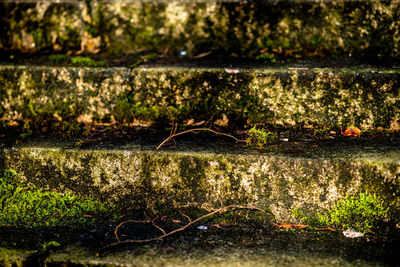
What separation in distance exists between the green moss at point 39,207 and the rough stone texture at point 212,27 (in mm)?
1246

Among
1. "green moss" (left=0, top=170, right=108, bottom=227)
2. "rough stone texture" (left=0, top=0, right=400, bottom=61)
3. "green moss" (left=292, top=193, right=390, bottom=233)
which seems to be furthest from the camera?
"rough stone texture" (left=0, top=0, right=400, bottom=61)

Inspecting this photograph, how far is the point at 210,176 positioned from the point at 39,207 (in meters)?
1.09

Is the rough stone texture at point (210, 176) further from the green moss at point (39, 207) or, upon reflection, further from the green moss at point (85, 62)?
the green moss at point (85, 62)

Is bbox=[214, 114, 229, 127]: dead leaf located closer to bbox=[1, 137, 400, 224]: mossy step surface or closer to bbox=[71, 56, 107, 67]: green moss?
bbox=[1, 137, 400, 224]: mossy step surface

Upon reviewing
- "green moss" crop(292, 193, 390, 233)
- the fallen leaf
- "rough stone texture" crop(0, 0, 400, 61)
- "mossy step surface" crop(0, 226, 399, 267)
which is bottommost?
"mossy step surface" crop(0, 226, 399, 267)

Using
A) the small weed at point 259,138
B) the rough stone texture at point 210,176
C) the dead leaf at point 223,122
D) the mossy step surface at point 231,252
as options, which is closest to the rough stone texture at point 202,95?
the dead leaf at point 223,122

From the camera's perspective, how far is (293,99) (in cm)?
196

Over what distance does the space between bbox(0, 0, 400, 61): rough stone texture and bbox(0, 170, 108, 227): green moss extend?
1246mm

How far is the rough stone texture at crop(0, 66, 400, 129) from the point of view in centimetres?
188

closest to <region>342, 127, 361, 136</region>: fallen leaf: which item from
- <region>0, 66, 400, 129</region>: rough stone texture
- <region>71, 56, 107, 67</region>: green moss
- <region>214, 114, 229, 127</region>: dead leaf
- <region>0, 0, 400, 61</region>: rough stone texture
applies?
<region>0, 66, 400, 129</region>: rough stone texture

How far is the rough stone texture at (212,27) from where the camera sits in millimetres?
2209

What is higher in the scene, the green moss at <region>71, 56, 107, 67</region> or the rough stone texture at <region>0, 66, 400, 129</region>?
A: the green moss at <region>71, 56, 107, 67</region>

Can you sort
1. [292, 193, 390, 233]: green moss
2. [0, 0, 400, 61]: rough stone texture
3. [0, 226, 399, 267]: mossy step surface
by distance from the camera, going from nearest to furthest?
[0, 226, 399, 267]: mossy step surface
[292, 193, 390, 233]: green moss
[0, 0, 400, 61]: rough stone texture

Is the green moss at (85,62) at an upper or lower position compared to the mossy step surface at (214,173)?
upper
